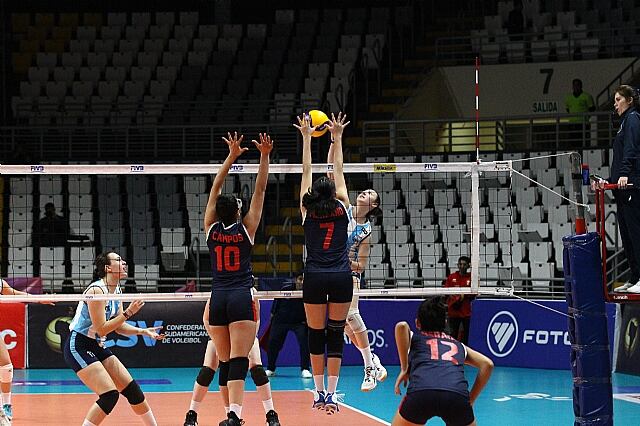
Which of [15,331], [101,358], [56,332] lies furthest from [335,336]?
[15,331]

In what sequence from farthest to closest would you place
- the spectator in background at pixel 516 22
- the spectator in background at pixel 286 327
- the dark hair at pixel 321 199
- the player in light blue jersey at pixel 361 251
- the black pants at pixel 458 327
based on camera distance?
the spectator in background at pixel 516 22 → the black pants at pixel 458 327 → the spectator in background at pixel 286 327 → the player in light blue jersey at pixel 361 251 → the dark hair at pixel 321 199

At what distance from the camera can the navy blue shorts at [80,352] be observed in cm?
1008

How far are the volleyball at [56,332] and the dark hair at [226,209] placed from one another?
9602 millimetres

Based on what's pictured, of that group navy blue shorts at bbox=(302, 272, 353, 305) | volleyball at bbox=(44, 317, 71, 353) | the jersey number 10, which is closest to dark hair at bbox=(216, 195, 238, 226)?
the jersey number 10

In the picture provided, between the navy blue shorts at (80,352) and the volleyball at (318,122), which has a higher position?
the volleyball at (318,122)

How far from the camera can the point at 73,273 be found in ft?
65.5

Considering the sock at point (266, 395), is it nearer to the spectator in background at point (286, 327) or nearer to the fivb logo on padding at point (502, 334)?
the spectator in background at point (286, 327)

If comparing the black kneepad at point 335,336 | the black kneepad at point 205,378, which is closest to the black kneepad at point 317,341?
the black kneepad at point 335,336

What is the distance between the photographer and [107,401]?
9820mm

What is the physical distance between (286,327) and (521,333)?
3.89 metres

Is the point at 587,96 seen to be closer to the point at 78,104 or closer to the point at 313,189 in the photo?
the point at 78,104

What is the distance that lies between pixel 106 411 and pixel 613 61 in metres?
16.4

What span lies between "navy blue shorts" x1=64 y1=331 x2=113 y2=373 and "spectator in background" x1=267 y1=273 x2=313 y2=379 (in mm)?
6919

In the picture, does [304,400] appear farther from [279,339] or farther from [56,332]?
[56,332]
